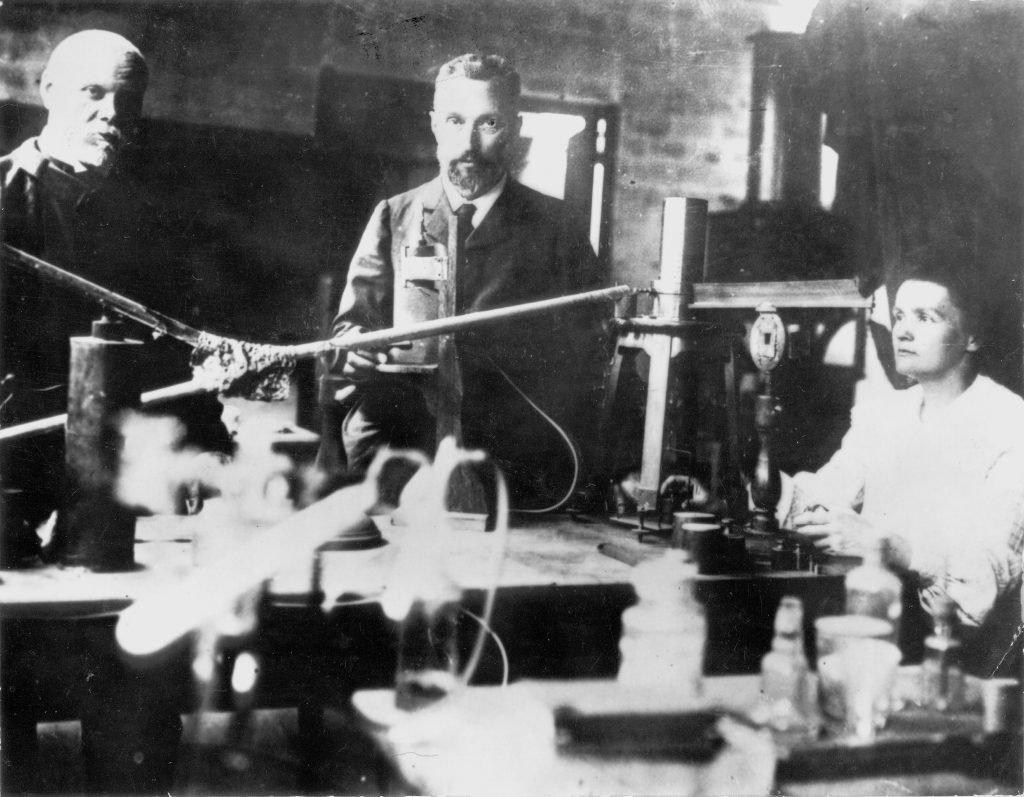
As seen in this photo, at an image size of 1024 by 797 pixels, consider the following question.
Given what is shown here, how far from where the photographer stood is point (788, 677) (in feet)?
6.44

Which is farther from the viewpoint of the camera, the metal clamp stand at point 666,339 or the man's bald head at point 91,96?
the metal clamp stand at point 666,339

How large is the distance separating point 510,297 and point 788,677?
1.03 metres

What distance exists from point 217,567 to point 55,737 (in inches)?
26.4

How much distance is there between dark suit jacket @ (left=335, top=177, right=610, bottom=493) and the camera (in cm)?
205

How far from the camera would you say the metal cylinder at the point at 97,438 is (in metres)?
1.62

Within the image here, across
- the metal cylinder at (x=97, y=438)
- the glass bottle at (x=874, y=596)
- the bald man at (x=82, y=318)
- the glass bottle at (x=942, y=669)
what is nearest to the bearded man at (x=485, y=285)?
the bald man at (x=82, y=318)

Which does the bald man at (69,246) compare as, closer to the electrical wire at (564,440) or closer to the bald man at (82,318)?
the bald man at (82,318)

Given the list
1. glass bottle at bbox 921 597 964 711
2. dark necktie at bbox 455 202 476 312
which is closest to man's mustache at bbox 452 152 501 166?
dark necktie at bbox 455 202 476 312

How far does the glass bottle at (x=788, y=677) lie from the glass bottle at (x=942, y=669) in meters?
0.27

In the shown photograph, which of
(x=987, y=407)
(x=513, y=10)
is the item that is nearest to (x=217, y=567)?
(x=513, y=10)

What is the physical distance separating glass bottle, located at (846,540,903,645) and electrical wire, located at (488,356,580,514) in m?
0.66

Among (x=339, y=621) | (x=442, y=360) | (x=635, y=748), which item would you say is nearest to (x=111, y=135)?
(x=442, y=360)

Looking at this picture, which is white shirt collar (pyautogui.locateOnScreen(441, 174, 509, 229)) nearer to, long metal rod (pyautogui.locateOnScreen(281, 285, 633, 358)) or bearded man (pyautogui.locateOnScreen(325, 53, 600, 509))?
bearded man (pyautogui.locateOnScreen(325, 53, 600, 509))

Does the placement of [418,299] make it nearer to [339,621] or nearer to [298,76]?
[298,76]
